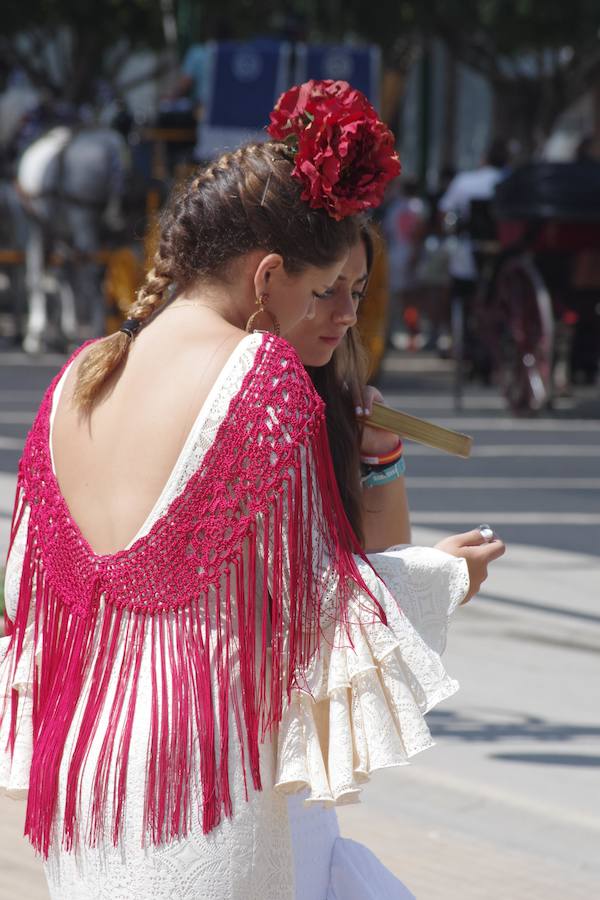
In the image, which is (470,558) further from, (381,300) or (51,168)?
(51,168)

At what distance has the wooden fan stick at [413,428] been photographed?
2658 mm

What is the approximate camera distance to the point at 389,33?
80.4 ft

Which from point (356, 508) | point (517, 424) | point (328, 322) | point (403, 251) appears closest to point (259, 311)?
point (328, 322)

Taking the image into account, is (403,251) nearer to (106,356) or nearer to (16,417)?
(16,417)

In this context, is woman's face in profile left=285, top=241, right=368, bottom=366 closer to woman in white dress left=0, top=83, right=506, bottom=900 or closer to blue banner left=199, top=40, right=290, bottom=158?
woman in white dress left=0, top=83, right=506, bottom=900

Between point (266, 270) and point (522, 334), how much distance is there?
427 inches

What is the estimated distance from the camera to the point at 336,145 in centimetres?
245

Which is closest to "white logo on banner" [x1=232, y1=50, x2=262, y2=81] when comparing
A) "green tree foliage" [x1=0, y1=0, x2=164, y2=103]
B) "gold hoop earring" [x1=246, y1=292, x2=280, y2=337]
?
"green tree foliage" [x1=0, y1=0, x2=164, y2=103]

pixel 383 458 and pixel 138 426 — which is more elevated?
pixel 138 426

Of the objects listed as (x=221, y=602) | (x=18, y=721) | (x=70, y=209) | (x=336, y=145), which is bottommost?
(x=70, y=209)

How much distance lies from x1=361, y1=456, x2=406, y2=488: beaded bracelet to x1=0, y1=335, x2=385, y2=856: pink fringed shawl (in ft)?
1.06

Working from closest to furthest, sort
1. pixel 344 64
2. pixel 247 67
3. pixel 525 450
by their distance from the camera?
1. pixel 525 450
2. pixel 344 64
3. pixel 247 67

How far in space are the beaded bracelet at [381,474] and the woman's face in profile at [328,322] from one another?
7.0 inches

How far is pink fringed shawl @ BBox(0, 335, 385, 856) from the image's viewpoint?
2.26 m
